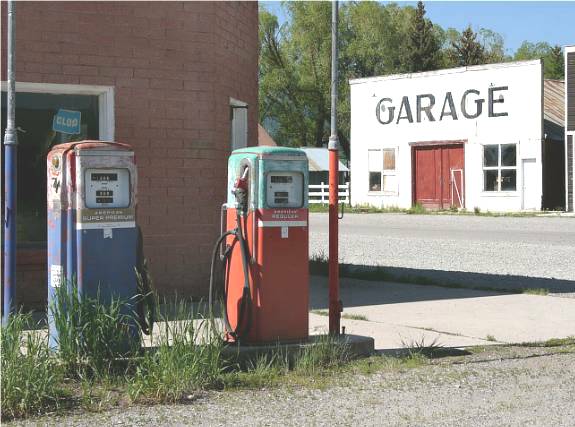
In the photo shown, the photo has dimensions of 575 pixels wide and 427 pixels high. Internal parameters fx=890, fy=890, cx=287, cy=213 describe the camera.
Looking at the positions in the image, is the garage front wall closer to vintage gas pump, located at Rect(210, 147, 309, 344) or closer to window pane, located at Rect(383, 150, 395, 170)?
window pane, located at Rect(383, 150, 395, 170)

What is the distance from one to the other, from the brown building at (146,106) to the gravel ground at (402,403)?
3.97 meters

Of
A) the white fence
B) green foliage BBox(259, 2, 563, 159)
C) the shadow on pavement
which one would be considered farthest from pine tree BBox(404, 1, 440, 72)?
the shadow on pavement

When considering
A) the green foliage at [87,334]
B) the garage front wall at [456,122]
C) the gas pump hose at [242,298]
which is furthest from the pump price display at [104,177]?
the garage front wall at [456,122]

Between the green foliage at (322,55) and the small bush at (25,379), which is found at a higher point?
the green foliage at (322,55)

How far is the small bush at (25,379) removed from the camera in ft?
19.9

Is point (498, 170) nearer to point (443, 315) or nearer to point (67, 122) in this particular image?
point (443, 315)

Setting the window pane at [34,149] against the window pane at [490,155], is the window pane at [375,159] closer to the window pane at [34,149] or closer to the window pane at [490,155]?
the window pane at [490,155]

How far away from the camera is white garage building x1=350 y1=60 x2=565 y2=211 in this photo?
110 ft

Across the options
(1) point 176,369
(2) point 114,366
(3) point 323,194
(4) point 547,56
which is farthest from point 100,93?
(4) point 547,56

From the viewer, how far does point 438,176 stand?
36.0 metres

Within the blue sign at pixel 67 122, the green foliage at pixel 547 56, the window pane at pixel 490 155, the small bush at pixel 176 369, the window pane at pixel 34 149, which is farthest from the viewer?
the green foliage at pixel 547 56

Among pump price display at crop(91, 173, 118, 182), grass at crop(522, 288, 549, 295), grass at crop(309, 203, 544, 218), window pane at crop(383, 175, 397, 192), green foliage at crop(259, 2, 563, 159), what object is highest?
green foliage at crop(259, 2, 563, 159)

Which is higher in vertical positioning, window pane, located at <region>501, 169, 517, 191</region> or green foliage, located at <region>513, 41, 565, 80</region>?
green foliage, located at <region>513, 41, 565, 80</region>

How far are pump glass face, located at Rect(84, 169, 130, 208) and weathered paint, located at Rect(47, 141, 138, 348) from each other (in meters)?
0.04
